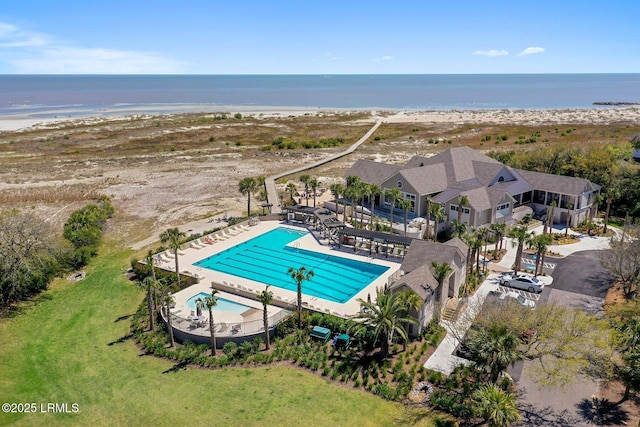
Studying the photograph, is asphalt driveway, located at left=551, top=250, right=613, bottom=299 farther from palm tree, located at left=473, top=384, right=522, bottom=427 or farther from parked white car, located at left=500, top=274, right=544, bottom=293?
palm tree, located at left=473, top=384, right=522, bottom=427

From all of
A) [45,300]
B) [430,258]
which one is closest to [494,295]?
[430,258]

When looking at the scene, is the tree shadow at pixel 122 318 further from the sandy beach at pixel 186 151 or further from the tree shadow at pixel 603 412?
the tree shadow at pixel 603 412

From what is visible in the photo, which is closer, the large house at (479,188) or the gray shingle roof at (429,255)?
the gray shingle roof at (429,255)

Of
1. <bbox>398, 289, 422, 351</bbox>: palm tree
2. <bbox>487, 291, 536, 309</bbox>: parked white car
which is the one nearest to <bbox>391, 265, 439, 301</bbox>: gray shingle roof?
<bbox>398, 289, 422, 351</bbox>: palm tree

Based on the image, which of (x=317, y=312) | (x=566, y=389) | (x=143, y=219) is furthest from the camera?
(x=143, y=219)

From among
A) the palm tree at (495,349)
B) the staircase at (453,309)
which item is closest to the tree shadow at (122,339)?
the staircase at (453,309)

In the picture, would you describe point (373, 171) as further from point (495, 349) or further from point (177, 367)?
point (495, 349)

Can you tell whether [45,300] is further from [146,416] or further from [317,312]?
[317,312]
